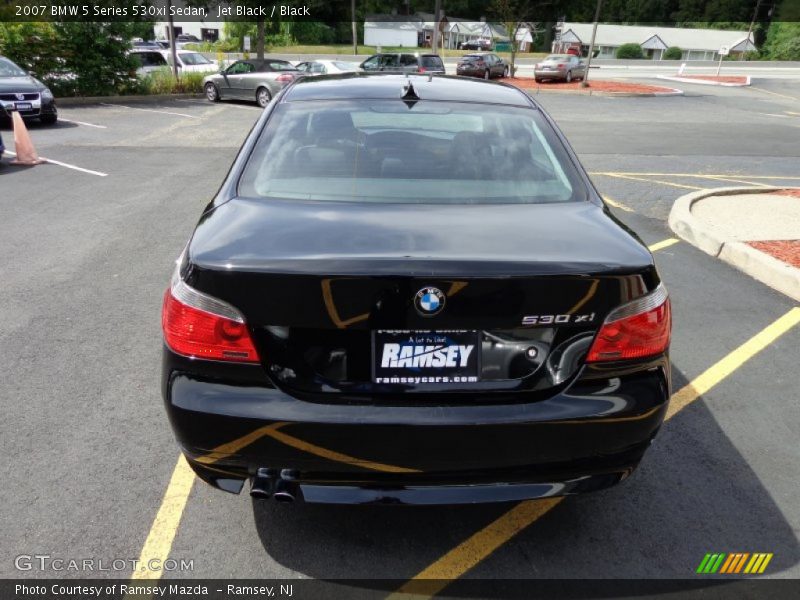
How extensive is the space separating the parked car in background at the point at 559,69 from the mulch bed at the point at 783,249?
2785 cm

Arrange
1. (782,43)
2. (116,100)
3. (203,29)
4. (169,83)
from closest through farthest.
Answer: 1. (116,100)
2. (169,83)
3. (782,43)
4. (203,29)

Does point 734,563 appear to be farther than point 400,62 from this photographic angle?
No

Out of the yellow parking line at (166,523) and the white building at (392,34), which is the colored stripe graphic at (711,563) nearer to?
the yellow parking line at (166,523)

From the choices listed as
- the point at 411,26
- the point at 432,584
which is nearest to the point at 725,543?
the point at 432,584

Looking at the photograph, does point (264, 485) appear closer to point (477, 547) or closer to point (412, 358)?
point (412, 358)

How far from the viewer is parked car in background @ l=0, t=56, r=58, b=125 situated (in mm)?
14359

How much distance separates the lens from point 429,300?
2080 mm

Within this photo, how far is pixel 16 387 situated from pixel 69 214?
14.7ft

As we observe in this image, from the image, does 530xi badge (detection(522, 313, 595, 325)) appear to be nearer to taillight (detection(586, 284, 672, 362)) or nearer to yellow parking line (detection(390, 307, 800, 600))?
taillight (detection(586, 284, 672, 362))

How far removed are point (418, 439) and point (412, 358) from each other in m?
0.27

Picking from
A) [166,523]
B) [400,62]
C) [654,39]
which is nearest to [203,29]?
[654,39]

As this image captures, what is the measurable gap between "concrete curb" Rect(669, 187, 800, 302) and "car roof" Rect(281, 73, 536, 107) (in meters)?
3.39

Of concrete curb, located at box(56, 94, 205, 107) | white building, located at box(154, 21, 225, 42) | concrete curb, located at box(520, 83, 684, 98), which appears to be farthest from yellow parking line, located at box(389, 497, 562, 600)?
white building, located at box(154, 21, 225, 42)

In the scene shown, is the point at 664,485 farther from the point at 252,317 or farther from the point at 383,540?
the point at 252,317
